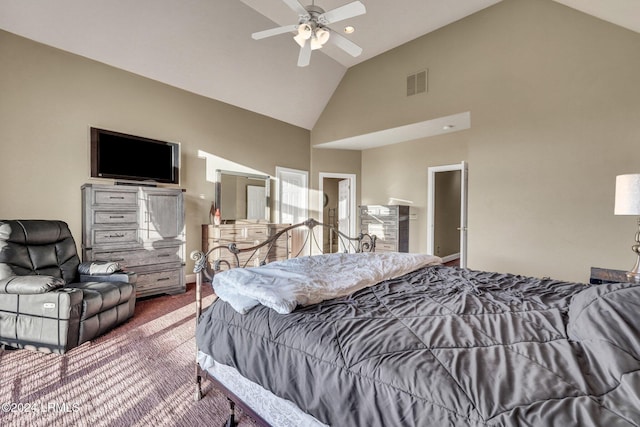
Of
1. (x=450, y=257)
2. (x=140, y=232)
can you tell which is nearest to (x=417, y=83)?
(x=450, y=257)

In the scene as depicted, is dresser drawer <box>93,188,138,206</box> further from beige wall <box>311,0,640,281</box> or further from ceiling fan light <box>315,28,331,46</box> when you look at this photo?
beige wall <box>311,0,640,281</box>

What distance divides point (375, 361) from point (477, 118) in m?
4.16

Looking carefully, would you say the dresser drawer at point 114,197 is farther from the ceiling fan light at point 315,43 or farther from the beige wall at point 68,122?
the ceiling fan light at point 315,43

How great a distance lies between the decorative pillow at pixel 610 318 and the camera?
92cm

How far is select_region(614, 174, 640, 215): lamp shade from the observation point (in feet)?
7.39

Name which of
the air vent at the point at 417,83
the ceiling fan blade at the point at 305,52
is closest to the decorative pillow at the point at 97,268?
the ceiling fan blade at the point at 305,52

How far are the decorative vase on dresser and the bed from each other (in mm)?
2495

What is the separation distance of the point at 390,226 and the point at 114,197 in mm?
4637

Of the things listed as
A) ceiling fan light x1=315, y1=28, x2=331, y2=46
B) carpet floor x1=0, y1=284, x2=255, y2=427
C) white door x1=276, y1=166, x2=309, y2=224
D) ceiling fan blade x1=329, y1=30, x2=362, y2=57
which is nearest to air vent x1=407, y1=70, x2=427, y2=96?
ceiling fan blade x1=329, y1=30, x2=362, y2=57

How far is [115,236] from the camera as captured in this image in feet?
11.7

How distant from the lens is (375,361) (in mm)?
1001

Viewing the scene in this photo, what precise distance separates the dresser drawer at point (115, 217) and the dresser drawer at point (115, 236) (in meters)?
0.11

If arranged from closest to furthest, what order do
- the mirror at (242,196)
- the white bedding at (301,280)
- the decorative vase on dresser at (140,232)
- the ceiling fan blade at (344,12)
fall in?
the white bedding at (301,280) < the ceiling fan blade at (344,12) < the decorative vase on dresser at (140,232) < the mirror at (242,196)

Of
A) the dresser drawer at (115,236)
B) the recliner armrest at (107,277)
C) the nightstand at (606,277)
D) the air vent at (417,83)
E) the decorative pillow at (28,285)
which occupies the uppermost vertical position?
the air vent at (417,83)
